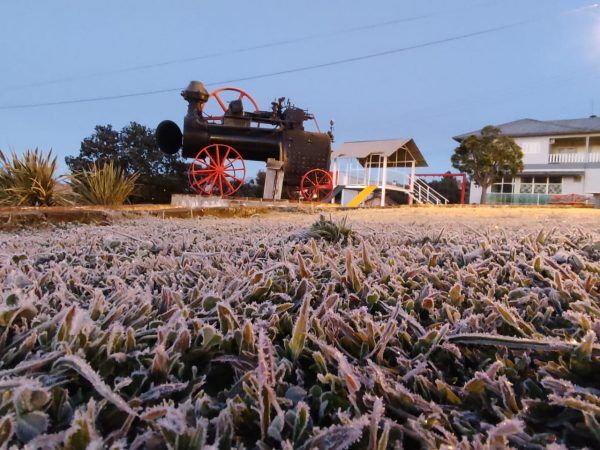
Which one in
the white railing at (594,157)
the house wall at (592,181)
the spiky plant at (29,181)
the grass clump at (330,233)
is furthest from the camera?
the white railing at (594,157)

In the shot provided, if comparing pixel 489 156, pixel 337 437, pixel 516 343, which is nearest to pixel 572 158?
pixel 489 156

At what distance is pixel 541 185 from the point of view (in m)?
25.9

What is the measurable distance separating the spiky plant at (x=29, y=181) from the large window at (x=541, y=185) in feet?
89.7

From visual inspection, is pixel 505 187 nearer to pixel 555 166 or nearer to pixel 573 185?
pixel 555 166

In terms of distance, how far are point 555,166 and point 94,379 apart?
1206 inches

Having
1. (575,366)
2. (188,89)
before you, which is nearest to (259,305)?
(575,366)

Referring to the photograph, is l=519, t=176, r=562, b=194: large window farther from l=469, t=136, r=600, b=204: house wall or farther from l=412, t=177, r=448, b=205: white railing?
l=412, t=177, r=448, b=205: white railing

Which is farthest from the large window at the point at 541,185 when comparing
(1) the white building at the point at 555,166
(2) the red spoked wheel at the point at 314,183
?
(2) the red spoked wheel at the point at 314,183

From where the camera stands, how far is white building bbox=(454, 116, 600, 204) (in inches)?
983

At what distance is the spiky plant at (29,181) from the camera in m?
4.87

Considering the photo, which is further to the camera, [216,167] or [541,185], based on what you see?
[541,185]

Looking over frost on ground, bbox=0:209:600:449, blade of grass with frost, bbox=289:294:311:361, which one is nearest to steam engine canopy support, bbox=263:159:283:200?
frost on ground, bbox=0:209:600:449

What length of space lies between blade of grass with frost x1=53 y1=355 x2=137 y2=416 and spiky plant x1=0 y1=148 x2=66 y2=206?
16.9ft

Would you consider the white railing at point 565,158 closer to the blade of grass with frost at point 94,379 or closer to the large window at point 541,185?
the large window at point 541,185
